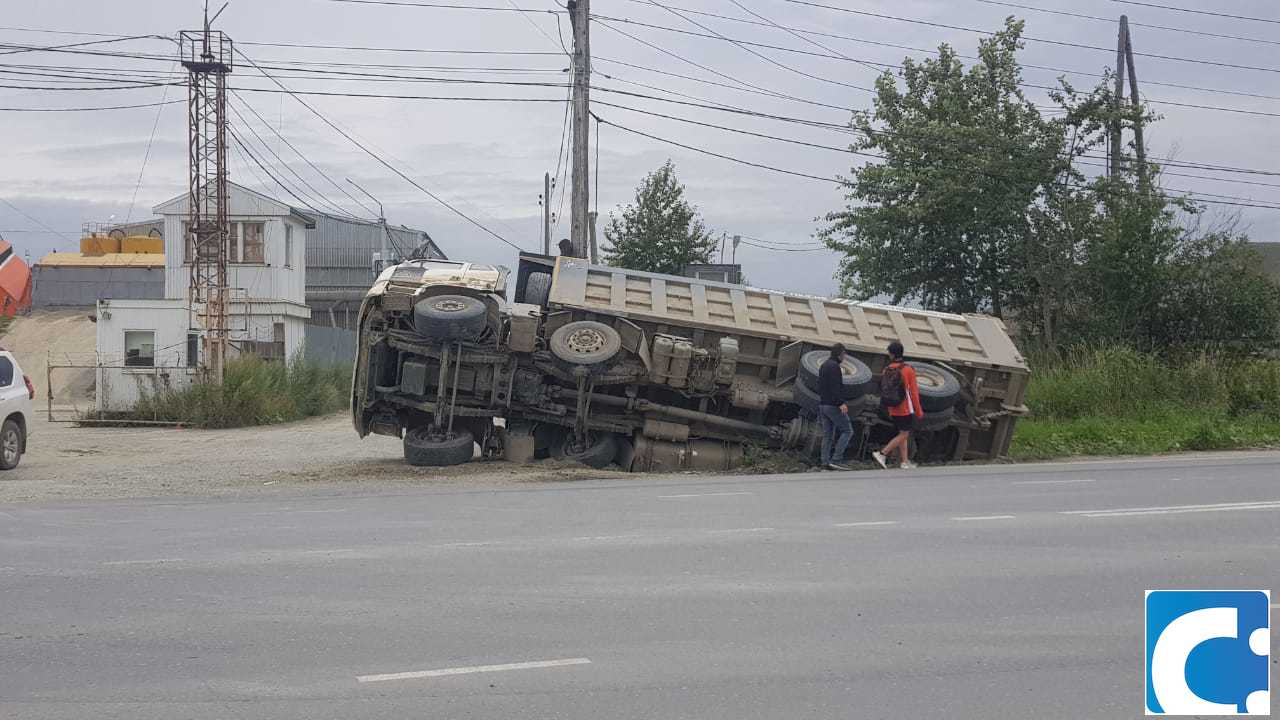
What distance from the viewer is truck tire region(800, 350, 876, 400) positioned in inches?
678

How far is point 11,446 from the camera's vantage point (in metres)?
18.4

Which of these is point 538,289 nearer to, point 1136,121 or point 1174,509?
point 1174,509

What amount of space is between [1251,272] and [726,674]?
90.5ft

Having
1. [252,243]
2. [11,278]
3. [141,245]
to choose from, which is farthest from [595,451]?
[141,245]

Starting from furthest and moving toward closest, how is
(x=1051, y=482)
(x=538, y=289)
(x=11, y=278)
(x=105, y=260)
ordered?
1. (x=105, y=260)
2. (x=11, y=278)
3. (x=538, y=289)
4. (x=1051, y=482)

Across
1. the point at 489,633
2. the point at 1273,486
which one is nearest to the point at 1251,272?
the point at 1273,486

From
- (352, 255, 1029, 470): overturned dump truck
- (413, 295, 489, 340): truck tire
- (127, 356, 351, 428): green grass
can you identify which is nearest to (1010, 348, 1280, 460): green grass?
(352, 255, 1029, 470): overturned dump truck

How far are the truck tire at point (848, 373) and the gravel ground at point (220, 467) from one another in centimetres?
291

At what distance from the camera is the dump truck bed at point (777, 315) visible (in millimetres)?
18016

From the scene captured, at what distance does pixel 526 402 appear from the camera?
1792 centimetres

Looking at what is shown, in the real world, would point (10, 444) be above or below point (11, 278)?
below

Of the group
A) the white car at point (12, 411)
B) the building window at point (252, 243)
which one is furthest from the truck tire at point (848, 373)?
the building window at point (252, 243)

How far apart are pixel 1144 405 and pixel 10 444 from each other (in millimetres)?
19603

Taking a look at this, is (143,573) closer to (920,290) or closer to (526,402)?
(526,402)
